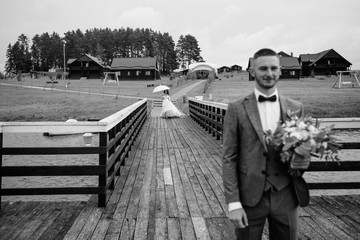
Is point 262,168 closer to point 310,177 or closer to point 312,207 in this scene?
point 312,207

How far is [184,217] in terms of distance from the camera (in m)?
3.77

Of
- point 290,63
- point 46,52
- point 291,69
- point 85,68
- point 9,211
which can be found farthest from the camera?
point 46,52

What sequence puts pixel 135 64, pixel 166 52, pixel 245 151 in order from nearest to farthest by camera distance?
pixel 245 151 → pixel 135 64 → pixel 166 52

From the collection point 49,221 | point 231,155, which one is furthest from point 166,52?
point 231,155

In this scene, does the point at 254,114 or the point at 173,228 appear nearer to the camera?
the point at 254,114

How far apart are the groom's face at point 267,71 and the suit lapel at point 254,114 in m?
0.13

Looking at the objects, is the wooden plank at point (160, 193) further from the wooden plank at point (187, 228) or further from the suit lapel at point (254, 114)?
the suit lapel at point (254, 114)

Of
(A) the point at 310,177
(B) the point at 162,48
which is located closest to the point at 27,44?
(B) the point at 162,48

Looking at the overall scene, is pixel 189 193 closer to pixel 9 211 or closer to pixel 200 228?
pixel 200 228

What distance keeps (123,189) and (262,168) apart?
3324 millimetres

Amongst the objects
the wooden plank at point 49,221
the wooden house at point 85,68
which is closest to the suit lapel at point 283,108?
the wooden plank at point 49,221

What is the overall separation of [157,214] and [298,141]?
2522 millimetres

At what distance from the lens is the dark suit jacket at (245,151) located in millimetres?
2031

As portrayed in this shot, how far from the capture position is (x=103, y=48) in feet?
316
